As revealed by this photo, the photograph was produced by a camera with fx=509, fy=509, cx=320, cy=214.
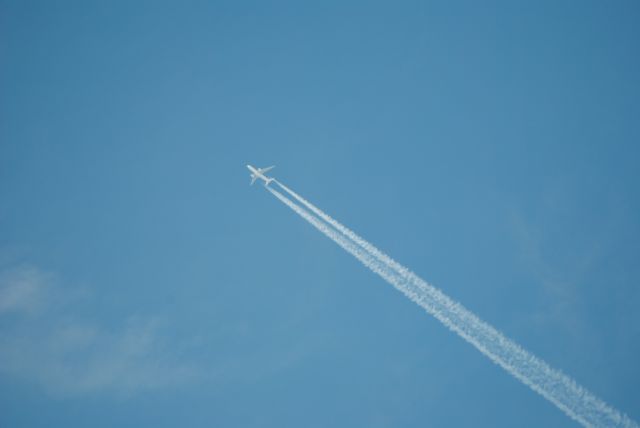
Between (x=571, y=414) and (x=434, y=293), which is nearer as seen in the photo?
(x=571, y=414)

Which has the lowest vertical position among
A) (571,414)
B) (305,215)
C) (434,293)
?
(571,414)

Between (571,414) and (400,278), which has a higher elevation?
(400,278)

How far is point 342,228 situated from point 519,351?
18395 millimetres

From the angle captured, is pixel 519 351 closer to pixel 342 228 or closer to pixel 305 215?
pixel 342 228

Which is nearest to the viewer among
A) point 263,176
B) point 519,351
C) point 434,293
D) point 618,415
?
point 618,415

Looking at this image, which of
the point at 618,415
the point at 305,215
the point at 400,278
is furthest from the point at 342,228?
the point at 618,415

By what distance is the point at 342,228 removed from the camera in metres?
47.4

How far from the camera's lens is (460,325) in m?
38.2

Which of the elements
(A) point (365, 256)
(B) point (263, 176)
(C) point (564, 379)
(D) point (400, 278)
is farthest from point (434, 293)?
(B) point (263, 176)

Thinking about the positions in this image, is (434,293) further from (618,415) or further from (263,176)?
(263,176)

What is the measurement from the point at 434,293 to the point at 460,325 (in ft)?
9.96

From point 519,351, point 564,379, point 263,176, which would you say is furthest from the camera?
point 263,176

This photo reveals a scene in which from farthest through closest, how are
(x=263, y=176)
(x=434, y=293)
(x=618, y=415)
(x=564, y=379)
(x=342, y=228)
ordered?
(x=263, y=176) → (x=342, y=228) → (x=434, y=293) → (x=564, y=379) → (x=618, y=415)

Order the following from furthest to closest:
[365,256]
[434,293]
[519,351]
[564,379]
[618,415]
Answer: [365,256] < [434,293] < [519,351] < [564,379] < [618,415]
